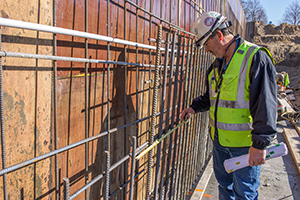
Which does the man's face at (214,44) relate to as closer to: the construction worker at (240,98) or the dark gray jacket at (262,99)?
the construction worker at (240,98)

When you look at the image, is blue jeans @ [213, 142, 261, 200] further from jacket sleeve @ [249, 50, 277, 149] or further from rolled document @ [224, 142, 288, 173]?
jacket sleeve @ [249, 50, 277, 149]

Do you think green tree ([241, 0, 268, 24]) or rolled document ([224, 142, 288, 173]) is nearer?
rolled document ([224, 142, 288, 173])

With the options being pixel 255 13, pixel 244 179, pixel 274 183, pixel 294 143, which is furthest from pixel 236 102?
pixel 255 13

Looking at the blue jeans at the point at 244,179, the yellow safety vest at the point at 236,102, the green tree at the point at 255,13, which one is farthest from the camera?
the green tree at the point at 255,13

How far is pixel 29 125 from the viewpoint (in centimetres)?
143

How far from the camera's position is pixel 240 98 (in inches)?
83.5

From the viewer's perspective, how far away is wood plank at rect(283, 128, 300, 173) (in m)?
5.10

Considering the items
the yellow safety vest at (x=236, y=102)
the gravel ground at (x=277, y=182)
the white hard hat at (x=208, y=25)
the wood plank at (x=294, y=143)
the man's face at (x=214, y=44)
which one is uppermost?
the white hard hat at (x=208, y=25)

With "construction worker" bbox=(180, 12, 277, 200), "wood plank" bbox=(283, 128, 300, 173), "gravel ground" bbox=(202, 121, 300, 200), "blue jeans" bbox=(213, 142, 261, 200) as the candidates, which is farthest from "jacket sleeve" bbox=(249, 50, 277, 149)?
"wood plank" bbox=(283, 128, 300, 173)

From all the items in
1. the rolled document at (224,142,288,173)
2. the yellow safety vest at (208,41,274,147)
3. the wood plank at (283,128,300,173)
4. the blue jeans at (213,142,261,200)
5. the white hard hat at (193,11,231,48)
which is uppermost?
the white hard hat at (193,11,231,48)

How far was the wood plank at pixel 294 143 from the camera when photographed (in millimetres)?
5101

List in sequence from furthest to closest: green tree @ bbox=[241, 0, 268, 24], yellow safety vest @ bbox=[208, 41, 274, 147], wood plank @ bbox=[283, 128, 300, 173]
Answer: green tree @ bbox=[241, 0, 268, 24]
wood plank @ bbox=[283, 128, 300, 173]
yellow safety vest @ bbox=[208, 41, 274, 147]

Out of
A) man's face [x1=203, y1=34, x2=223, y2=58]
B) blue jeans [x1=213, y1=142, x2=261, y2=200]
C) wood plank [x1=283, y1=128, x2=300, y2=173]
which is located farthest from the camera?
wood plank [x1=283, y1=128, x2=300, y2=173]

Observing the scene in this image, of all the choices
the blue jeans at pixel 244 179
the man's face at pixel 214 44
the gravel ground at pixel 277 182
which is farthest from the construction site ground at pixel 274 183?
the man's face at pixel 214 44
